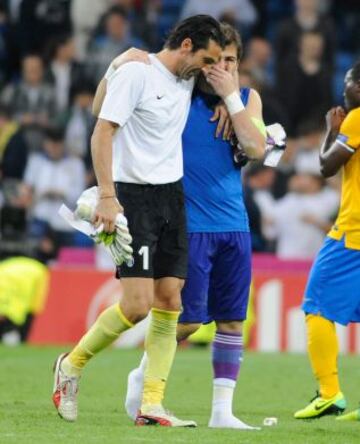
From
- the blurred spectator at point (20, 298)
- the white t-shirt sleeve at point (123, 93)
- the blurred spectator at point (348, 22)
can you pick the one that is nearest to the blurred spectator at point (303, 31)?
the blurred spectator at point (348, 22)

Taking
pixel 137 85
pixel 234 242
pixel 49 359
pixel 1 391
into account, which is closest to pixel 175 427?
pixel 234 242

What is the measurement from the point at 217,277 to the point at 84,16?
12.3m

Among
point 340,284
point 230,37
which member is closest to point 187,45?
point 230,37

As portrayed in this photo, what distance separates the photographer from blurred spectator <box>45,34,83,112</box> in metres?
19.3

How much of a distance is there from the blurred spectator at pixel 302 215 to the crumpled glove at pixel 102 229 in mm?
8485

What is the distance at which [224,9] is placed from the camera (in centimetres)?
2009

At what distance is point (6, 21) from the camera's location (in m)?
20.5

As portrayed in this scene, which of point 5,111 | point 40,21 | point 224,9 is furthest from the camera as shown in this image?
point 40,21

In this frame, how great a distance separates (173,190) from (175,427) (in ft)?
4.24

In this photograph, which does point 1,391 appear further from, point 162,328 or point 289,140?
point 289,140

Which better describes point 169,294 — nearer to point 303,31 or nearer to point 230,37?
point 230,37

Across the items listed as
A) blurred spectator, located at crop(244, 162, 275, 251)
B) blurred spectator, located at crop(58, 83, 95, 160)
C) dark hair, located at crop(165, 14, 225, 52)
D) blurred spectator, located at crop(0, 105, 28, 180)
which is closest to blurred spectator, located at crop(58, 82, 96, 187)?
blurred spectator, located at crop(58, 83, 95, 160)

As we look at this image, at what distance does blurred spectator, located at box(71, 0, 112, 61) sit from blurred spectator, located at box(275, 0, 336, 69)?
2.62 metres

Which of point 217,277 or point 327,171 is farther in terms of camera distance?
point 327,171
